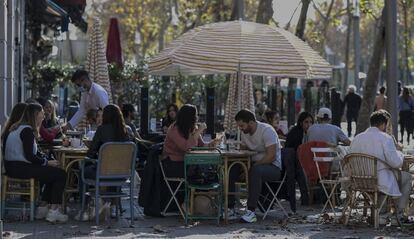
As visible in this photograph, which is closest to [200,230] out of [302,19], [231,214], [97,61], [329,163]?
[231,214]

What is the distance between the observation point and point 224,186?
12688mm

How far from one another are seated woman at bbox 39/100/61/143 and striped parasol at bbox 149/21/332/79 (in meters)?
1.80

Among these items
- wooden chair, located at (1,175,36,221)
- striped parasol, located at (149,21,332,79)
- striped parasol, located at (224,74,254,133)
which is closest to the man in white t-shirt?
striped parasol, located at (149,21,332,79)

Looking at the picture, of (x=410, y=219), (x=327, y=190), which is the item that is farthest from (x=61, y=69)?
(x=410, y=219)

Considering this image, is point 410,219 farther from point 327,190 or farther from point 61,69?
point 61,69

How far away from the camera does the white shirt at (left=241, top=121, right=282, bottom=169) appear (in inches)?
508

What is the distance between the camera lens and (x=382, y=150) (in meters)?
12.1

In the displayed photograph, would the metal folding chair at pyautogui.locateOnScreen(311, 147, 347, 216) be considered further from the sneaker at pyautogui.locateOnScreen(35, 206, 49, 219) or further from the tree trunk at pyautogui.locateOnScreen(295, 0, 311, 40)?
the tree trunk at pyautogui.locateOnScreen(295, 0, 311, 40)

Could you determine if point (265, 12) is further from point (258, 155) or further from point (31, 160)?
point (31, 160)

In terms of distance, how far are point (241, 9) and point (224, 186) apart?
11.1 meters

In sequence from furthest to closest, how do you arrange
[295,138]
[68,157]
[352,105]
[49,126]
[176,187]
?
[352,105]
[49,126]
[295,138]
[176,187]
[68,157]

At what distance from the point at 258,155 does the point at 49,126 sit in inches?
163

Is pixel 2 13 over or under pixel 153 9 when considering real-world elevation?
under

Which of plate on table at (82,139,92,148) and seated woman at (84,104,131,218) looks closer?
seated woman at (84,104,131,218)
